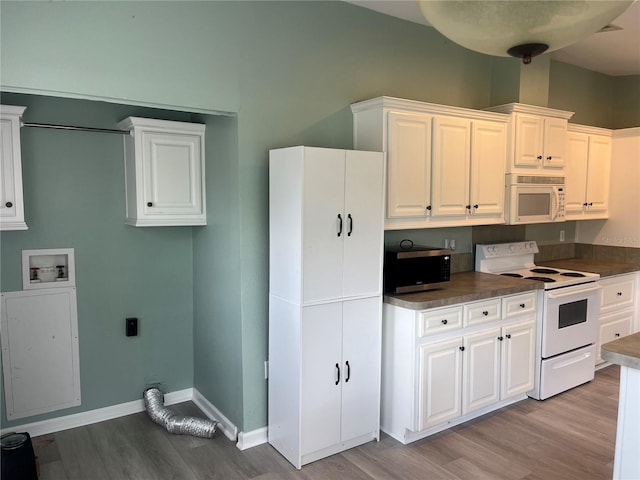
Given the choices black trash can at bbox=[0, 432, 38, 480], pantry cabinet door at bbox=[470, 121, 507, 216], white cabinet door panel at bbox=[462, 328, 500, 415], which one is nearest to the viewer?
black trash can at bbox=[0, 432, 38, 480]

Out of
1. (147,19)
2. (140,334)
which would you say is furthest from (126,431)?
(147,19)

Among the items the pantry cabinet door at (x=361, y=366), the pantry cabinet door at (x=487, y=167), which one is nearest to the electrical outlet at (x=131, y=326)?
the pantry cabinet door at (x=361, y=366)

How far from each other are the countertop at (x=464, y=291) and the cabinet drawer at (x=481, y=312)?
0.05 meters

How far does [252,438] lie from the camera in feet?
9.96

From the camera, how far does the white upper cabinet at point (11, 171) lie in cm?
264

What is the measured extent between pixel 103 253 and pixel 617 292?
13.8 ft

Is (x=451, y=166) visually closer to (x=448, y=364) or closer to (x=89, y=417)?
(x=448, y=364)

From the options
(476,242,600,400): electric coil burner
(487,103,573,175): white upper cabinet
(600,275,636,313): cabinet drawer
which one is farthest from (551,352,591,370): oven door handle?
(487,103,573,175): white upper cabinet

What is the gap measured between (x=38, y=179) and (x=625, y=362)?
328 centimetres

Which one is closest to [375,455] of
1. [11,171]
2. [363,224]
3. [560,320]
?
[363,224]

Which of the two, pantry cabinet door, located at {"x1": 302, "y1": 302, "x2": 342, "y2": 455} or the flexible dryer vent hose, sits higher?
pantry cabinet door, located at {"x1": 302, "y1": 302, "x2": 342, "y2": 455}

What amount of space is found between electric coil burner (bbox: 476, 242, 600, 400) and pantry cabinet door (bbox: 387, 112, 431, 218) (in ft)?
3.52

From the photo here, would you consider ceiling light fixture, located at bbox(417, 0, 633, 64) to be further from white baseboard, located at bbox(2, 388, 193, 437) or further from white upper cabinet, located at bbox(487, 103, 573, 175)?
white baseboard, located at bbox(2, 388, 193, 437)

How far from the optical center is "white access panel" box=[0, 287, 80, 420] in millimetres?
3014
